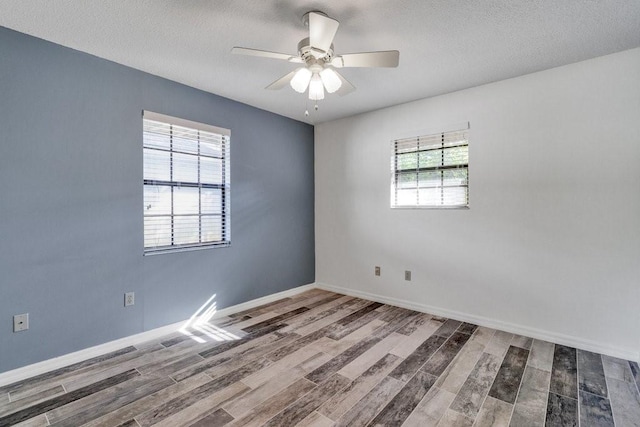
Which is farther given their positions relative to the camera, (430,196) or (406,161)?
(406,161)

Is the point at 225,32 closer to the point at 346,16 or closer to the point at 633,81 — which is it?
the point at 346,16

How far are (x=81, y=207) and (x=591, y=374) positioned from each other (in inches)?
167

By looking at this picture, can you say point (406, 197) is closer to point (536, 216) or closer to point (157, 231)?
point (536, 216)

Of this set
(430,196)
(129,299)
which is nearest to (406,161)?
(430,196)

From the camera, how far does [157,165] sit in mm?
3078

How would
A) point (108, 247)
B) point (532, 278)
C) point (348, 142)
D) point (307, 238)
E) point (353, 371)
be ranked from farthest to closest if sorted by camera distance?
point (307, 238), point (348, 142), point (532, 278), point (108, 247), point (353, 371)

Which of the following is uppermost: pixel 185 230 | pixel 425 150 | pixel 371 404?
pixel 425 150

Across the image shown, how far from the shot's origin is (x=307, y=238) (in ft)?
15.6

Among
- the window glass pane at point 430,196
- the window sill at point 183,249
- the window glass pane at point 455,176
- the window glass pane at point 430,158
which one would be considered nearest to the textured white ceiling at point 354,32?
the window glass pane at point 430,158

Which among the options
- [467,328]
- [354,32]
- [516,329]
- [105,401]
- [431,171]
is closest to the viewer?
[105,401]

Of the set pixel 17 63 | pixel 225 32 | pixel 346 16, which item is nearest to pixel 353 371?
pixel 346 16

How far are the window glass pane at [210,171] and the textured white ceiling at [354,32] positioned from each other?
33.8 inches

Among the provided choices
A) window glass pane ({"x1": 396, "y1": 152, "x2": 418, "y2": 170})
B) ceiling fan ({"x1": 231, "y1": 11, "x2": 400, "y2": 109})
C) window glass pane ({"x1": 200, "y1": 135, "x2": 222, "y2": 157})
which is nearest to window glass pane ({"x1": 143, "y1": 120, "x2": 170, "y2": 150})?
window glass pane ({"x1": 200, "y1": 135, "x2": 222, "y2": 157})

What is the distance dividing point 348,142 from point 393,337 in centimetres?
263
